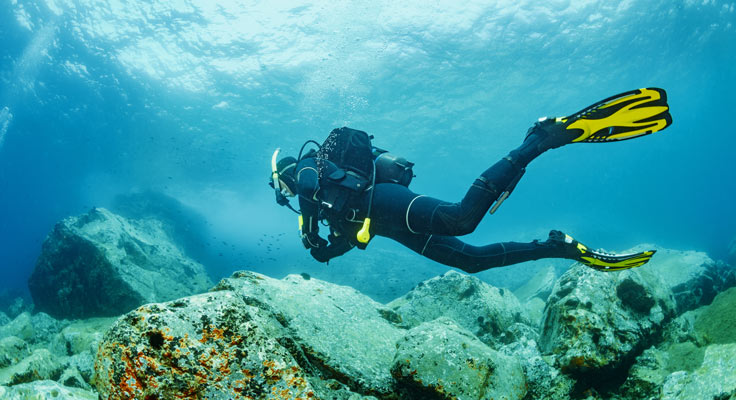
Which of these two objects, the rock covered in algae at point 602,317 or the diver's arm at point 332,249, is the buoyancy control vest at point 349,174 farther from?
the rock covered in algae at point 602,317

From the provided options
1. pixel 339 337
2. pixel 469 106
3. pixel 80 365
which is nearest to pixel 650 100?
pixel 339 337

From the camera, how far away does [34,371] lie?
4352 millimetres

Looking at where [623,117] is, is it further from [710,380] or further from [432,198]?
[710,380]

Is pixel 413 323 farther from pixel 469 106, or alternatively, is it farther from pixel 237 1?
pixel 469 106

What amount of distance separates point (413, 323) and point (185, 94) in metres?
24.8

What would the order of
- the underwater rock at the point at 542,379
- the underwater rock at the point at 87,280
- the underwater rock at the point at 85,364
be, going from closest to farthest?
the underwater rock at the point at 542,379
the underwater rock at the point at 85,364
the underwater rock at the point at 87,280

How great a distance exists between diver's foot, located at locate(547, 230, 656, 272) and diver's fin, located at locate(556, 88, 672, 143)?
133 cm

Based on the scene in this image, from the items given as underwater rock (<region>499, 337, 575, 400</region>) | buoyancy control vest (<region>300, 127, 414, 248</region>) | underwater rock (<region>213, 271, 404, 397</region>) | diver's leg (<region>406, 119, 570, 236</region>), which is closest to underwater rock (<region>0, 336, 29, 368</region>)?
underwater rock (<region>213, 271, 404, 397</region>)

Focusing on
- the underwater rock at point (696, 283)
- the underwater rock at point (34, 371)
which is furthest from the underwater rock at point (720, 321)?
the underwater rock at point (34, 371)

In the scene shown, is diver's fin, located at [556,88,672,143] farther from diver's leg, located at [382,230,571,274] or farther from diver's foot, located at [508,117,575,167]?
diver's leg, located at [382,230,571,274]

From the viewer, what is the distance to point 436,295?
19.4 feet

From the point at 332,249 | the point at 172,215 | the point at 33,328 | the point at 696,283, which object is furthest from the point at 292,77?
the point at 696,283

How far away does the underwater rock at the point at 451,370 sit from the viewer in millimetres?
2529

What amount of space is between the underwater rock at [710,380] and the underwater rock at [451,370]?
3.62ft
